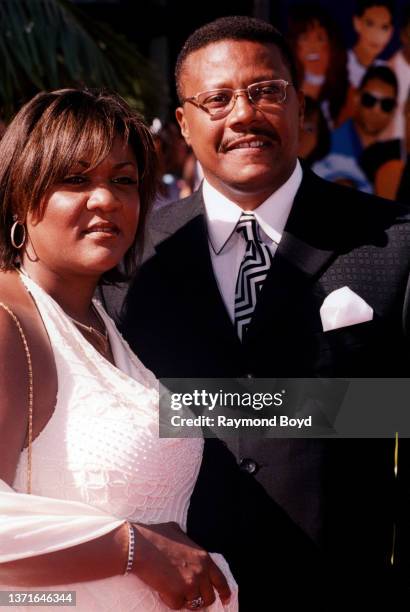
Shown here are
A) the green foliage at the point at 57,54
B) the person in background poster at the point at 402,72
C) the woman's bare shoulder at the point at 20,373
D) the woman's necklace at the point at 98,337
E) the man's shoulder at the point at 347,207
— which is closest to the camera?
the woman's bare shoulder at the point at 20,373

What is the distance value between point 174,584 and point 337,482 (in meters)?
0.69

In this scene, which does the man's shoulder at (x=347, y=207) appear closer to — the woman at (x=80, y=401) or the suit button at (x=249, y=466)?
the woman at (x=80, y=401)

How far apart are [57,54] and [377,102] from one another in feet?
5.93

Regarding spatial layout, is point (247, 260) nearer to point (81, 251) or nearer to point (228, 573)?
point (81, 251)

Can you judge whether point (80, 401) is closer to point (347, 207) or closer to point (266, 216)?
point (266, 216)

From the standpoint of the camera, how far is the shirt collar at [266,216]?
3.12m

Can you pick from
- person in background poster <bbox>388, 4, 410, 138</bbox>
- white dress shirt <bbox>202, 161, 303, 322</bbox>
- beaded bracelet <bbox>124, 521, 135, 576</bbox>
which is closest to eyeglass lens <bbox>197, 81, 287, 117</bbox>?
white dress shirt <bbox>202, 161, 303, 322</bbox>

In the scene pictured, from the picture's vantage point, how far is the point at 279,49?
318cm

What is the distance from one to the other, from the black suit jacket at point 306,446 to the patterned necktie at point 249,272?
0.04 metres

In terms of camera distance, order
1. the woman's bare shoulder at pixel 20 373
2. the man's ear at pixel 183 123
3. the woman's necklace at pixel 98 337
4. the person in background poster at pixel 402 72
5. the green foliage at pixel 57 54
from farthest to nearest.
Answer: the person in background poster at pixel 402 72 < the green foliage at pixel 57 54 < the man's ear at pixel 183 123 < the woman's necklace at pixel 98 337 < the woman's bare shoulder at pixel 20 373

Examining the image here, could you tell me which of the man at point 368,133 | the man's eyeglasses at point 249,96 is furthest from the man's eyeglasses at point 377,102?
the man's eyeglasses at point 249,96

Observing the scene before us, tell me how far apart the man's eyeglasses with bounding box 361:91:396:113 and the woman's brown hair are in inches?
128

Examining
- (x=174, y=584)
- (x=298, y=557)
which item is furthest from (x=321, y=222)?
(x=174, y=584)

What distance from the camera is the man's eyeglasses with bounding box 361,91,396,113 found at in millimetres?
5658
